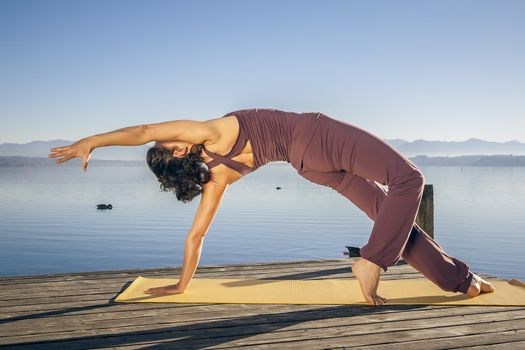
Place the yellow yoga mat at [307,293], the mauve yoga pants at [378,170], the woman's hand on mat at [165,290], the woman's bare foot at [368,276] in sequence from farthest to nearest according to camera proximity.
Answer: the woman's hand on mat at [165,290] → the yellow yoga mat at [307,293] → the woman's bare foot at [368,276] → the mauve yoga pants at [378,170]

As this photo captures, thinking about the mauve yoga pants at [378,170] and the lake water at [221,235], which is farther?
the lake water at [221,235]

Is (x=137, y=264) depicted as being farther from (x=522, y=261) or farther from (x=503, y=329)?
(x=503, y=329)

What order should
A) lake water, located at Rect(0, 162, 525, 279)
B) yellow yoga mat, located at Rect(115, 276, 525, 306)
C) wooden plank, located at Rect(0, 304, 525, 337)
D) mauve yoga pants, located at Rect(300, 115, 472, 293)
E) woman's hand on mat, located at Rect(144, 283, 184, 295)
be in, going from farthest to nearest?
1. lake water, located at Rect(0, 162, 525, 279)
2. woman's hand on mat, located at Rect(144, 283, 184, 295)
3. yellow yoga mat, located at Rect(115, 276, 525, 306)
4. mauve yoga pants, located at Rect(300, 115, 472, 293)
5. wooden plank, located at Rect(0, 304, 525, 337)

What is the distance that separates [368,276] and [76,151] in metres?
1.89

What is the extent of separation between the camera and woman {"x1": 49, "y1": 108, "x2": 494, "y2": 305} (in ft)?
10.5

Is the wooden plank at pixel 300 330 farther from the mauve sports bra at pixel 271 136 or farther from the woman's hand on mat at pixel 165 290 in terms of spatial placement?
the mauve sports bra at pixel 271 136

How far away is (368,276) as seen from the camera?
3.35 meters

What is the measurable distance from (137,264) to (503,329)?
45.1 feet

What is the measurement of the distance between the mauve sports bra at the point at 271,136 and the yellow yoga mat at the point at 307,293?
0.89 metres

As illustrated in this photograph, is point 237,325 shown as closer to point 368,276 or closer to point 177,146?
point 368,276

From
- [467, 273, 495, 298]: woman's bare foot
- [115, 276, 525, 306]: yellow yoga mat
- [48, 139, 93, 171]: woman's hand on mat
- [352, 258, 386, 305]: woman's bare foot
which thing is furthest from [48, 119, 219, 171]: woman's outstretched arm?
[467, 273, 495, 298]: woman's bare foot

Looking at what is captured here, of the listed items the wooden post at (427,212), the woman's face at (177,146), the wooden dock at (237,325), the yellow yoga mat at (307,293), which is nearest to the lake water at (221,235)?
the wooden post at (427,212)

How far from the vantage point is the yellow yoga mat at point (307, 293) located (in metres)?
3.47

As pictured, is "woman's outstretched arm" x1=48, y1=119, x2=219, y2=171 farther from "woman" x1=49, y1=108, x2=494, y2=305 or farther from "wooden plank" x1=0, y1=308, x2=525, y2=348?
"wooden plank" x1=0, y1=308, x2=525, y2=348
